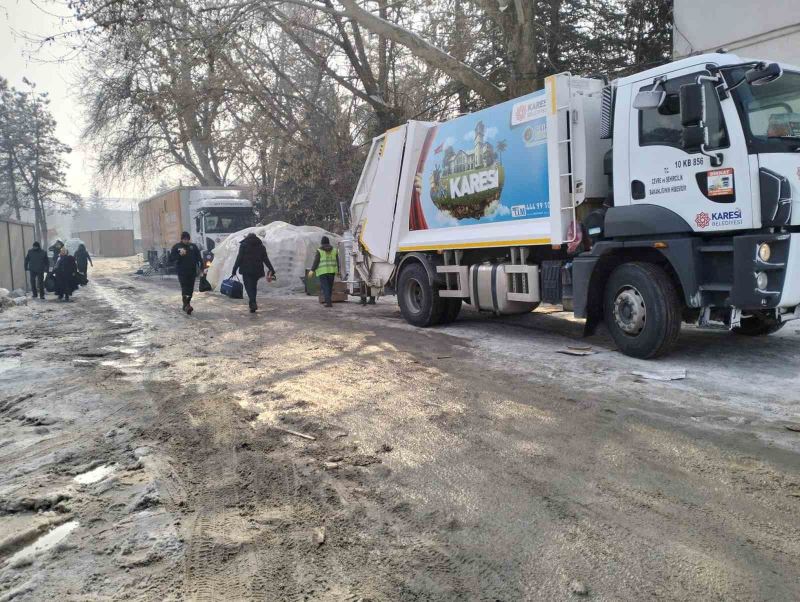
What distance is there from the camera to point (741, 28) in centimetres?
1275

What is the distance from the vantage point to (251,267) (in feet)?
42.5

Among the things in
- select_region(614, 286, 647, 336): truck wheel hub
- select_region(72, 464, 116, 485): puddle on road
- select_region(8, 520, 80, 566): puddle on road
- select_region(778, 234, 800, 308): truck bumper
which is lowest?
select_region(8, 520, 80, 566): puddle on road

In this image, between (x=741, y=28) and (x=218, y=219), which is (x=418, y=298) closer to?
(x=741, y=28)

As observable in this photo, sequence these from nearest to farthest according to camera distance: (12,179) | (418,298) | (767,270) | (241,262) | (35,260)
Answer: (767,270) → (418,298) → (241,262) → (35,260) → (12,179)

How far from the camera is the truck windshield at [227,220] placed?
24.2 m

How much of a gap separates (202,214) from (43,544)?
886 inches

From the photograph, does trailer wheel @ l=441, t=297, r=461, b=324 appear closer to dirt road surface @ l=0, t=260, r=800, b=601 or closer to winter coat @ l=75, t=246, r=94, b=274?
dirt road surface @ l=0, t=260, r=800, b=601

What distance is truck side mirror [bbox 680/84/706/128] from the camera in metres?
5.80

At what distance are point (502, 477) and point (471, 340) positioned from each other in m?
4.91

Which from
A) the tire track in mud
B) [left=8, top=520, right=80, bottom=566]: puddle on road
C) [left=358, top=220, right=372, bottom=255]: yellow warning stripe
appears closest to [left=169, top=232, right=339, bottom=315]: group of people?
[left=358, top=220, right=372, bottom=255]: yellow warning stripe

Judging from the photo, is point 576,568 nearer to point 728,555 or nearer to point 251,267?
point 728,555

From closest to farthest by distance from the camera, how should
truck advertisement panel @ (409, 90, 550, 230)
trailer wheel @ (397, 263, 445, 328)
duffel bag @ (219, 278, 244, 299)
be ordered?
truck advertisement panel @ (409, 90, 550, 230), trailer wheel @ (397, 263, 445, 328), duffel bag @ (219, 278, 244, 299)

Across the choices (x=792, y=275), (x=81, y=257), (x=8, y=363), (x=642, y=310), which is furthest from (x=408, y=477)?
(x=81, y=257)

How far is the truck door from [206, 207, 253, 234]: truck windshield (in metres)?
20.1
